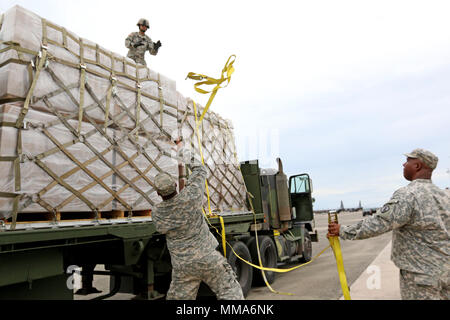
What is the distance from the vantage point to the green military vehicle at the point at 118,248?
10.1 feet

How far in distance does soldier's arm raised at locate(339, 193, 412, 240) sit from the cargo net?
2746mm

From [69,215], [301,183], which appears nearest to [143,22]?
[69,215]

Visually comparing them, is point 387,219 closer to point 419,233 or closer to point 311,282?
point 419,233

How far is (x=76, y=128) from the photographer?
3.76m

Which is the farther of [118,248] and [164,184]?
[118,248]

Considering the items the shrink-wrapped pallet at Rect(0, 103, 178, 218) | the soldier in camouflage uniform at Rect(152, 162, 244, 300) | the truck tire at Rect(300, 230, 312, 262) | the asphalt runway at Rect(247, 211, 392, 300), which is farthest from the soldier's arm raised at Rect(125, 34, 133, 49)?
the truck tire at Rect(300, 230, 312, 262)

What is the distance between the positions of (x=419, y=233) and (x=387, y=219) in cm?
31

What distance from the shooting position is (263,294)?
21.8ft

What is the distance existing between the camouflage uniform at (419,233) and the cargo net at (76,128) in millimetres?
2792

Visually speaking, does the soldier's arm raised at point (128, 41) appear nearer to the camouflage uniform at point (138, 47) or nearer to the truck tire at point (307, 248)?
the camouflage uniform at point (138, 47)

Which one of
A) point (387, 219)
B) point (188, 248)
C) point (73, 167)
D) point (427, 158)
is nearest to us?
point (387, 219)

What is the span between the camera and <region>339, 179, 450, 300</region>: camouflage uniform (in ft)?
8.90

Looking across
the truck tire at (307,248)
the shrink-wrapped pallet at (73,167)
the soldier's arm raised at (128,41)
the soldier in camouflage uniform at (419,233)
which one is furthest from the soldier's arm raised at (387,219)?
the truck tire at (307,248)
